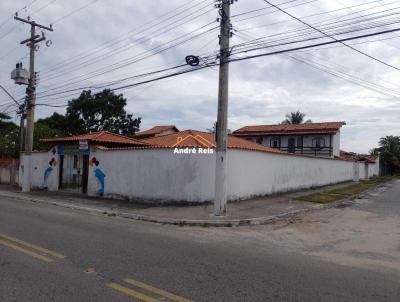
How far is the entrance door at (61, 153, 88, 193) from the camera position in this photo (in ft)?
78.2

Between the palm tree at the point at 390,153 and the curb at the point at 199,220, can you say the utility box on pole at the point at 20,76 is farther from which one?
the palm tree at the point at 390,153

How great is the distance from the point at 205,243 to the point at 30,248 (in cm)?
367

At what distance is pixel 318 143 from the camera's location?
50562 mm

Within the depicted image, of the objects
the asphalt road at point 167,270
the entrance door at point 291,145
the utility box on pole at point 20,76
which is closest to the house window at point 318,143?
the entrance door at point 291,145

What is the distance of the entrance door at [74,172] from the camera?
2384cm

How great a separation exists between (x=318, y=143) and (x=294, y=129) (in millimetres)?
2997

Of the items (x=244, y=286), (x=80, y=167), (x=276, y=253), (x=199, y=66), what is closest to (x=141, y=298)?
(x=244, y=286)

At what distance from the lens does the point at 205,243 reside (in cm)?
1029

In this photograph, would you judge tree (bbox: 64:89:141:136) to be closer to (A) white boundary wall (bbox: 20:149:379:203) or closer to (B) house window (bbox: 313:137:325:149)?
(B) house window (bbox: 313:137:325:149)

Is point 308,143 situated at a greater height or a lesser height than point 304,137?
lesser

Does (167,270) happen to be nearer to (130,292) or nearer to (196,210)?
(130,292)

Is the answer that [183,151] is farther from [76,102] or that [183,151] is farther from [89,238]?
[76,102]

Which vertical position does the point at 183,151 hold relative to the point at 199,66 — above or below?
below

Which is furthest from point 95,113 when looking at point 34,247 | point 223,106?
point 34,247
